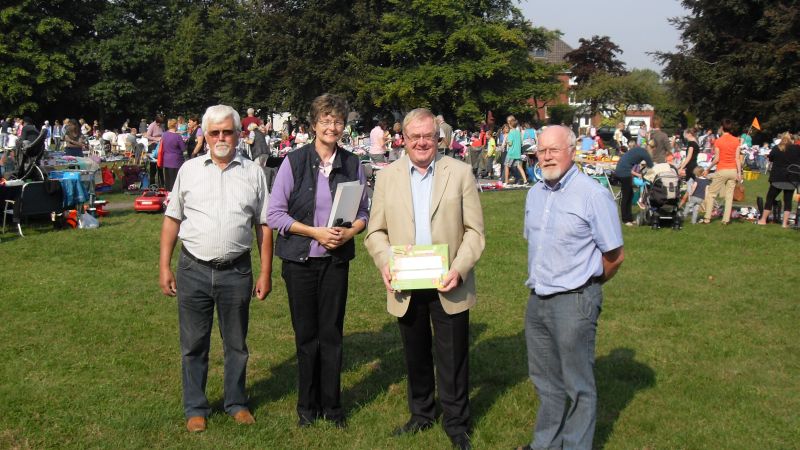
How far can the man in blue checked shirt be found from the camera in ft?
14.1

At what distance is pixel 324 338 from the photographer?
5.08 metres

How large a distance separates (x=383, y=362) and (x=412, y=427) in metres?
1.61

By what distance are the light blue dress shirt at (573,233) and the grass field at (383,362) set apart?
49.8 inches

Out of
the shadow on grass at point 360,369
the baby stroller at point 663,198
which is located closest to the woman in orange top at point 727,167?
the baby stroller at point 663,198

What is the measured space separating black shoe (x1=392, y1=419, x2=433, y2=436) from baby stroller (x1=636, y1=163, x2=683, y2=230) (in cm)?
1016

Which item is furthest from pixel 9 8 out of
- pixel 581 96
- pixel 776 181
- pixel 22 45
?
pixel 776 181

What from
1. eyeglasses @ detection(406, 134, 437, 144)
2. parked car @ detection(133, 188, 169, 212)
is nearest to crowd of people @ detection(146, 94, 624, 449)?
eyeglasses @ detection(406, 134, 437, 144)

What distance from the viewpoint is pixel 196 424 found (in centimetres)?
509

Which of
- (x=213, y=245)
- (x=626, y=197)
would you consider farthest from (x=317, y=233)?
(x=626, y=197)

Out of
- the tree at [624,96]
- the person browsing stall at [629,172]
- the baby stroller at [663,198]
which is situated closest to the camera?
the baby stroller at [663,198]

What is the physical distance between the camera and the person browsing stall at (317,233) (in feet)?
15.9

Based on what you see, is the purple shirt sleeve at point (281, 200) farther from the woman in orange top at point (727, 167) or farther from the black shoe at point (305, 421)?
the woman in orange top at point (727, 167)

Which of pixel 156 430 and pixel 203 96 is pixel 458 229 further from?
pixel 203 96

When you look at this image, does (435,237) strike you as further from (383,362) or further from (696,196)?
(696,196)
